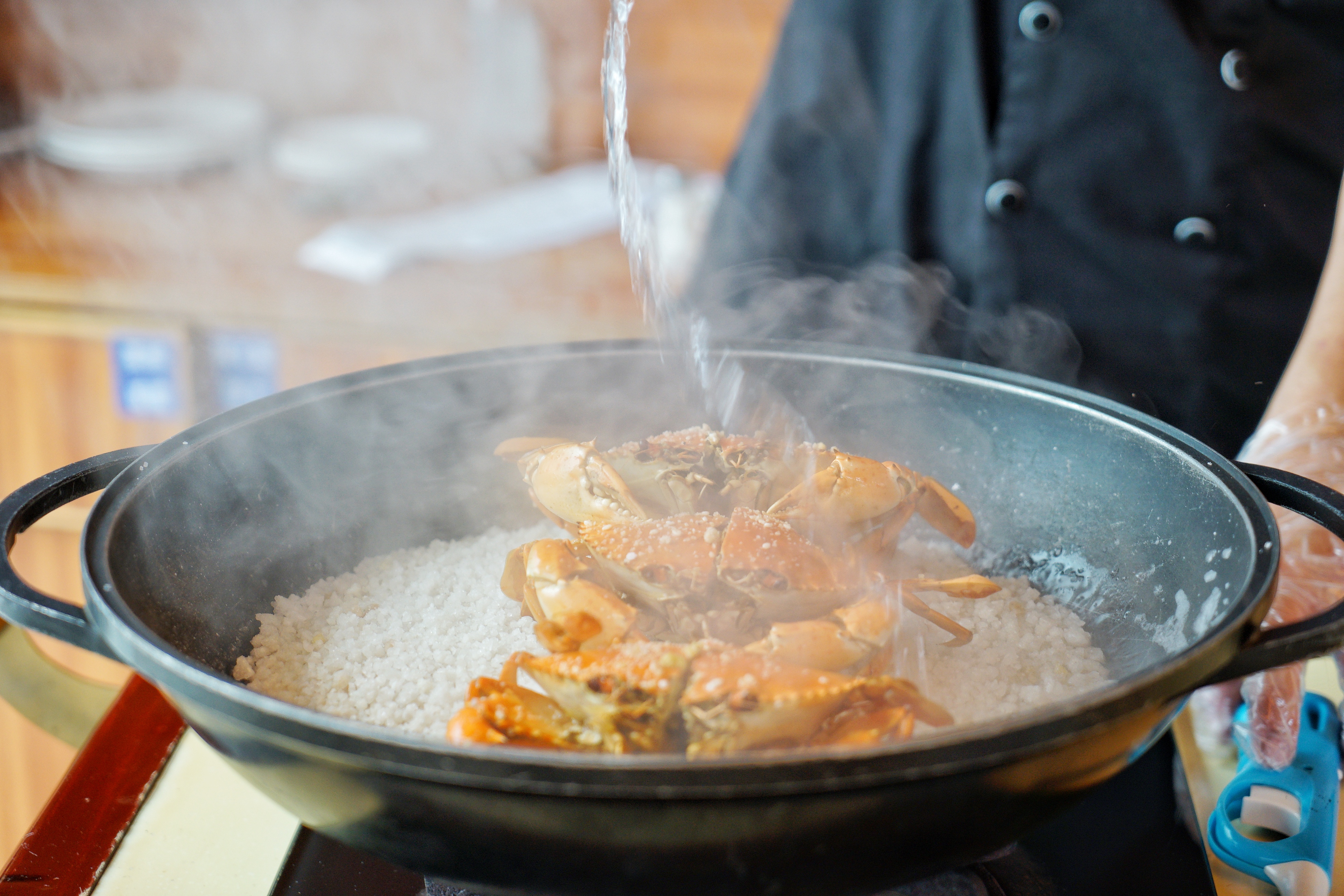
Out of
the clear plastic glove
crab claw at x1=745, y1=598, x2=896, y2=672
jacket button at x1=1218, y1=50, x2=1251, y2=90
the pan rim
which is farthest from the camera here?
jacket button at x1=1218, y1=50, x2=1251, y2=90

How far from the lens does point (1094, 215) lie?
1390 millimetres

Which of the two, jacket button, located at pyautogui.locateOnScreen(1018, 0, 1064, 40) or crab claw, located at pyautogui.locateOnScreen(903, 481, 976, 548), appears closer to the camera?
crab claw, located at pyautogui.locateOnScreen(903, 481, 976, 548)

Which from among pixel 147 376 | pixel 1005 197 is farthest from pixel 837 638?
pixel 147 376

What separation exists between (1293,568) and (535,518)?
0.79 meters

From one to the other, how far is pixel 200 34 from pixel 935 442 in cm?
260

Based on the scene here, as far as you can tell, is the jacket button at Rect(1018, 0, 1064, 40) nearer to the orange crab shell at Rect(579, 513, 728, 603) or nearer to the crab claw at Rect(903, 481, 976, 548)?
the crab claw at Rect(903, 481, 976, 548)

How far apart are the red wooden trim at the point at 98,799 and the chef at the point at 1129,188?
926 mm

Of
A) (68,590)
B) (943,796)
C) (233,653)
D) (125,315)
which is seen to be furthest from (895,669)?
(68,590)

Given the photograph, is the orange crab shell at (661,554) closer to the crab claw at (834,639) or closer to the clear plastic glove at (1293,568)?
the crab claw at (834,639)

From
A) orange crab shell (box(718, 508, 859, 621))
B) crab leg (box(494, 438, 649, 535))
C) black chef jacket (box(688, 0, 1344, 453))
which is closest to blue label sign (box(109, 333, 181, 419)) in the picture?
black chef jacket (box(688, 0, 1344, 453))

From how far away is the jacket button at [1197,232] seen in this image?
1348mm

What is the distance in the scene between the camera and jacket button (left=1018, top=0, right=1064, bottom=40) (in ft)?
4.35

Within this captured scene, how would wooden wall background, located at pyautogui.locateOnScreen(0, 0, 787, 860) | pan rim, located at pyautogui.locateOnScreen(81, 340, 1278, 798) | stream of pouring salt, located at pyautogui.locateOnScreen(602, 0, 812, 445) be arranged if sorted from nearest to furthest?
pan rim, located at pyautogui.locateOnScreen(81, 340, 1278, 798) → stream of pouring salt, located at pyautogui.locateOnScreen(602, 0, 812, 445) → wooden wall background, located at pyautogui.locateOnScreen(0, 0, 787, 860)

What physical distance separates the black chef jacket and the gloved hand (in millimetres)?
256
